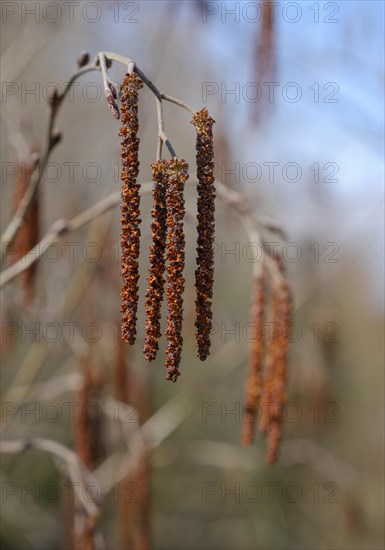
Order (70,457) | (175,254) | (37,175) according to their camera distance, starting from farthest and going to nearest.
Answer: (70,457), (37,175), (175,254)

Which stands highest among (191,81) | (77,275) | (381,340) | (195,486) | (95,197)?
(191,81)

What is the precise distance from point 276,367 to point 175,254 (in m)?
0.82

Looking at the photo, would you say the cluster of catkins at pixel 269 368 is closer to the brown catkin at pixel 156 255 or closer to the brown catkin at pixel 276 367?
the brown catkin at pixel 276 367

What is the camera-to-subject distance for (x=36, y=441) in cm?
216

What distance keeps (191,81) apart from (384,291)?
19.1ft

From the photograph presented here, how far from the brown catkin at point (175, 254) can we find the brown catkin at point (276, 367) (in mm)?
678

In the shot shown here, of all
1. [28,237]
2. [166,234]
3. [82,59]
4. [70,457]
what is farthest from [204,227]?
[28,237]

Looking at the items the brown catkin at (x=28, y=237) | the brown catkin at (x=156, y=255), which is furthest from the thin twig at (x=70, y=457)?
the brown catkin at (x=156, y=255)

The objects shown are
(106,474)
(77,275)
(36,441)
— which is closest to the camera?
(36,441)

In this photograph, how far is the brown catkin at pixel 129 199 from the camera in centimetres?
118

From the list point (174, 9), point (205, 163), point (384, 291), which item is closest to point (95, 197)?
point (174, 9)

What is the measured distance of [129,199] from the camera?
1208 mm

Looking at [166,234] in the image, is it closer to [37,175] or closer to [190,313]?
[37,175]

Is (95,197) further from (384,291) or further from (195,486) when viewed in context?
(384,291)
